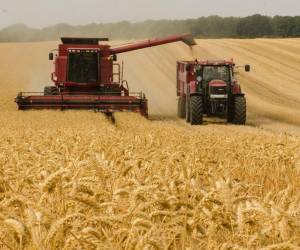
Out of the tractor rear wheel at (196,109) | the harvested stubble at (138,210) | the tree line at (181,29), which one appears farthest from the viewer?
the tree line at (181,29)

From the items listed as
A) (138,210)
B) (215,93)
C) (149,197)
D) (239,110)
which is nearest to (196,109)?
(215,93)

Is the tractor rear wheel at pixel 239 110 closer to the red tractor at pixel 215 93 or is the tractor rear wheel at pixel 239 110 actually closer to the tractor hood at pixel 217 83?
the red tractor at pixel 215 93

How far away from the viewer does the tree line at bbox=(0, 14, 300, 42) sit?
91000 millimetres

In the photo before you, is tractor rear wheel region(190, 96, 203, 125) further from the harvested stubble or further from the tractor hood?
the harvested stubble

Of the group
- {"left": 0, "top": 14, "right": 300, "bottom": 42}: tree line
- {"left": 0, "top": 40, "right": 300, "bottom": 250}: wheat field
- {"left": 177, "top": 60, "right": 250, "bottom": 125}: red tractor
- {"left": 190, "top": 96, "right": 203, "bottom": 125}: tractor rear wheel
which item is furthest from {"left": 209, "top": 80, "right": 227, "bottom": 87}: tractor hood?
{"left": 0, "top": 14, "right": 300, "bottom": 42}: tree line

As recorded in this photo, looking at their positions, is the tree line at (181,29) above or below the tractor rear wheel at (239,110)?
above

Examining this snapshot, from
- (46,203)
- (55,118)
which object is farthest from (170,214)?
(55,118)

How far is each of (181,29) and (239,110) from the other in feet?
264

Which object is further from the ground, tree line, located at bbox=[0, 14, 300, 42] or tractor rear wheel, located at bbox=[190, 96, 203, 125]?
tree line, located at bbox=[0, 14, 300, 42]

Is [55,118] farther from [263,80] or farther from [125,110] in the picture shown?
[263,80]

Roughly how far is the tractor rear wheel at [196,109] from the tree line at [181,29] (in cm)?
6110

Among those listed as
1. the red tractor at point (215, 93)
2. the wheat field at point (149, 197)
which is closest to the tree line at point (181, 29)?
the red tractor at point (215, 93)

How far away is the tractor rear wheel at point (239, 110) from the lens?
23250 mm

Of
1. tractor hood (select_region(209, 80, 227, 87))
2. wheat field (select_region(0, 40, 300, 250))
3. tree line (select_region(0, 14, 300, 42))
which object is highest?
tree line (select_region(0, 14, 300, 42))
